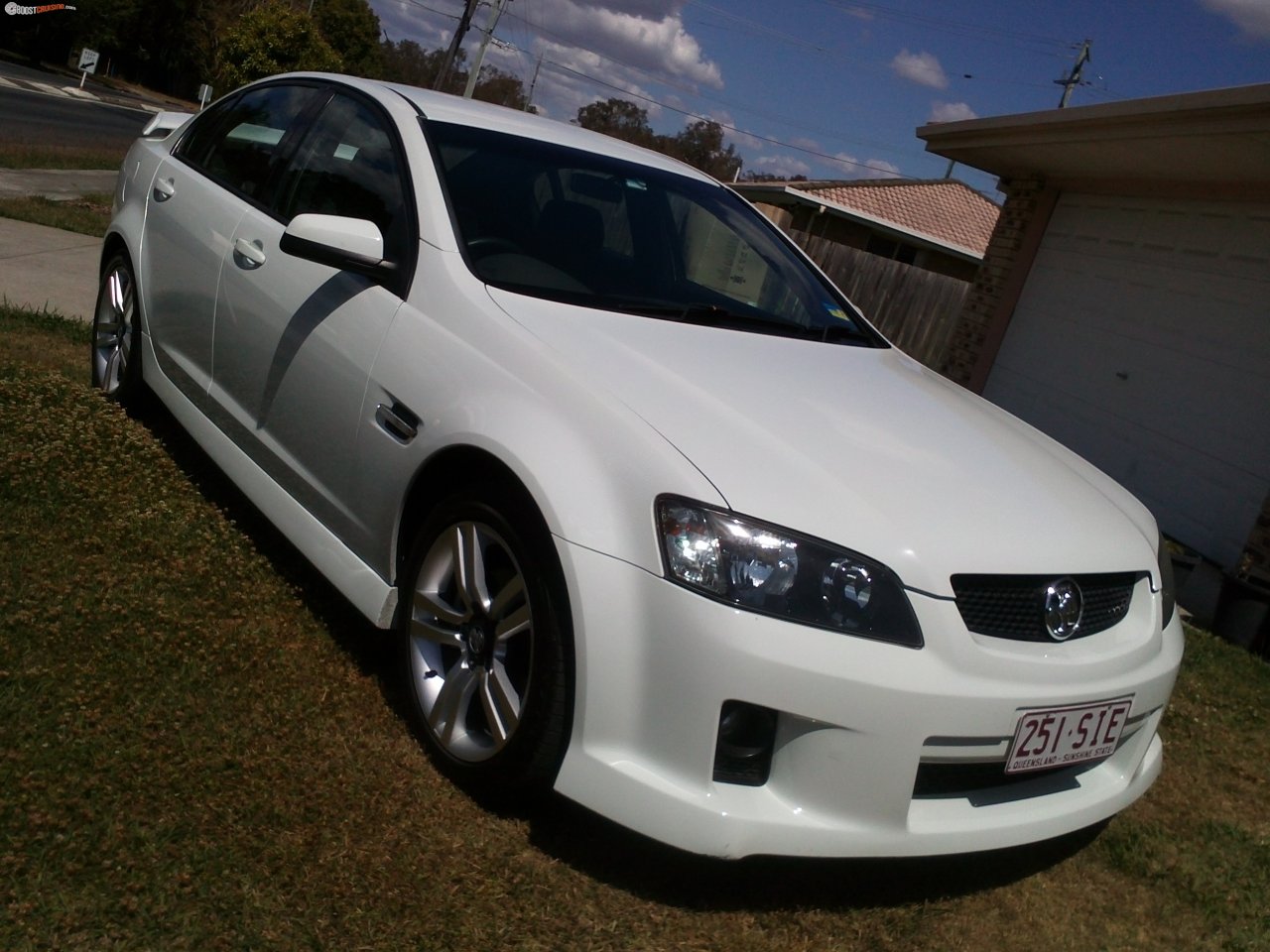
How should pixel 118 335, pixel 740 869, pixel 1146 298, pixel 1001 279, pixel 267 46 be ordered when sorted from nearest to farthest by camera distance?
pixel 740 869
pixel 118 335
pixel 1146 298
pixel 1001 279
pixel 267 46

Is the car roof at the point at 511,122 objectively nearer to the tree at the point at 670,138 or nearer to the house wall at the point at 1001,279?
the house wall at the point at 1001,279

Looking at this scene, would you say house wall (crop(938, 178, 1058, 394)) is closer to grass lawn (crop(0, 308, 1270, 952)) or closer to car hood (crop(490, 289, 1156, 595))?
grass lawn (crop(0, 308, 1270, 952))

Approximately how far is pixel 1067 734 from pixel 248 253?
298 centimetres

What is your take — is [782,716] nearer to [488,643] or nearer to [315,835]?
[488,643]

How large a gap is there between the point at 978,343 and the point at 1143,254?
2.34 metres

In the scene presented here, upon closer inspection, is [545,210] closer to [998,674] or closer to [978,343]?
[998,674]

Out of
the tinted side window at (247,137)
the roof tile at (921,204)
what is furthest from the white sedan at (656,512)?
the roof tile at (921,204)

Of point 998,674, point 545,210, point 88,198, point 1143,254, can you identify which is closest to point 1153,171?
point 1143,254

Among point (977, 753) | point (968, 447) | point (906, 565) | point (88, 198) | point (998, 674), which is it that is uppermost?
point (968, 447)

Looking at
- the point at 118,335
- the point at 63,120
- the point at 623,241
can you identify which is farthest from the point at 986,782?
the point at 63,120

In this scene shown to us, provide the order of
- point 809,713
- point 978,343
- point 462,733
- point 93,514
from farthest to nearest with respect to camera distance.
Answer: point 978,343 < point 93,514 < point 462,733 < point 809,713

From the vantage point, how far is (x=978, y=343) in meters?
12.1

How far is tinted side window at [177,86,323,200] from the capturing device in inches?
174

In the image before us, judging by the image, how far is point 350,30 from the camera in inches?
2835
